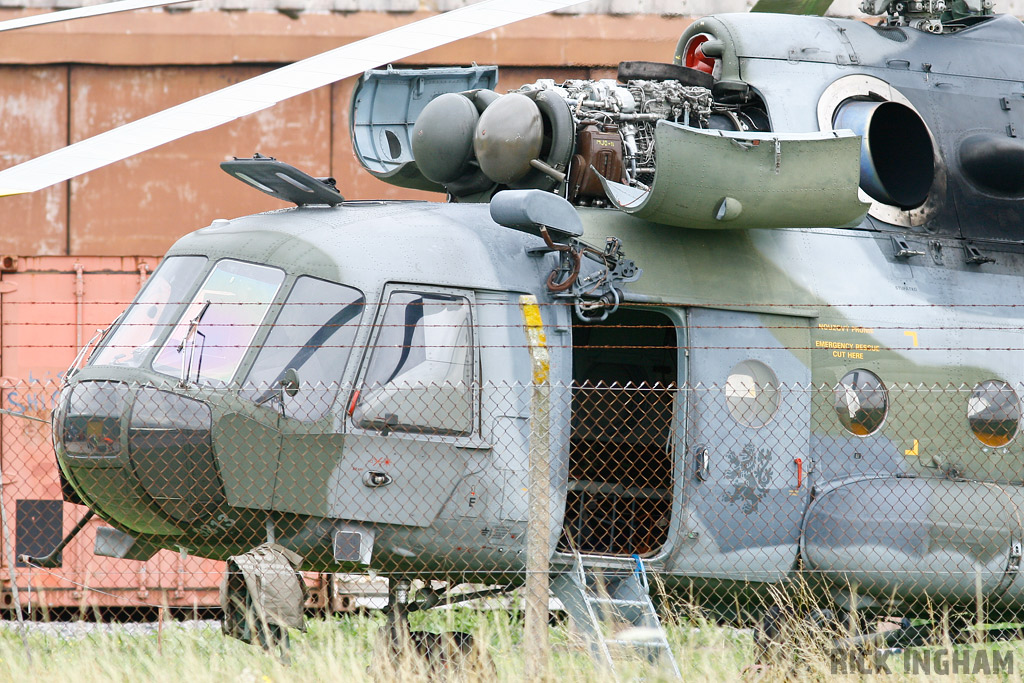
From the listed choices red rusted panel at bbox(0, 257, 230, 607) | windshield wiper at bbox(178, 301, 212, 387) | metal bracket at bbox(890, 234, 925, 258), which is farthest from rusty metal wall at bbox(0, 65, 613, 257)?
windshield wiper at bbox(178, 301, 212, 387)

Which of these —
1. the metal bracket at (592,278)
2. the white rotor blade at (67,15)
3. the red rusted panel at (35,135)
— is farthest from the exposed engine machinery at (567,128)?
the red rusted panel at (35,135)

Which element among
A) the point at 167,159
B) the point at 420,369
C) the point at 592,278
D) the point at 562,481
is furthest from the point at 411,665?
the point at 167,159

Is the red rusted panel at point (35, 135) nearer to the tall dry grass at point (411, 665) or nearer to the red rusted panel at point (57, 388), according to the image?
the red rusted panel at point (57, 388)

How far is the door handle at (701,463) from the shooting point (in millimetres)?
6066

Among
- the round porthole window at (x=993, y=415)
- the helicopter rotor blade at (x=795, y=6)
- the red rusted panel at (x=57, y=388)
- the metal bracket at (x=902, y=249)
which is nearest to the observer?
the round porthole window at (x=993, y=415)

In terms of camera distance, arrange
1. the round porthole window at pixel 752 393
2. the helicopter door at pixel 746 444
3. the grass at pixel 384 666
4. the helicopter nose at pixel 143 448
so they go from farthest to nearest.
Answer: the round porthole window at pixel 752 393 → the helicopter door at pixel 746 444 → the helicopter nose at pixel 143 448 → the grass at pixel 384 666

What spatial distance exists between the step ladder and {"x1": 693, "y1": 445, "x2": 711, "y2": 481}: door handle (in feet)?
1.79

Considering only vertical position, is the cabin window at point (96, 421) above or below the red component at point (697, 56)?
below

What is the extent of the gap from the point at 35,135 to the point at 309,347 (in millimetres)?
7616

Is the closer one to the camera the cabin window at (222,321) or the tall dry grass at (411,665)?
the tall dry grass at (411,665)

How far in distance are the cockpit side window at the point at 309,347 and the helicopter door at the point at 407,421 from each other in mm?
143

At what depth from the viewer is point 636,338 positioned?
7.43 m

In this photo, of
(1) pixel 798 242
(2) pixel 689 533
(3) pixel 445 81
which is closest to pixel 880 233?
(1) pixel 798 242

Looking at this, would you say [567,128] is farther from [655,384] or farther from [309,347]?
[309,347]
